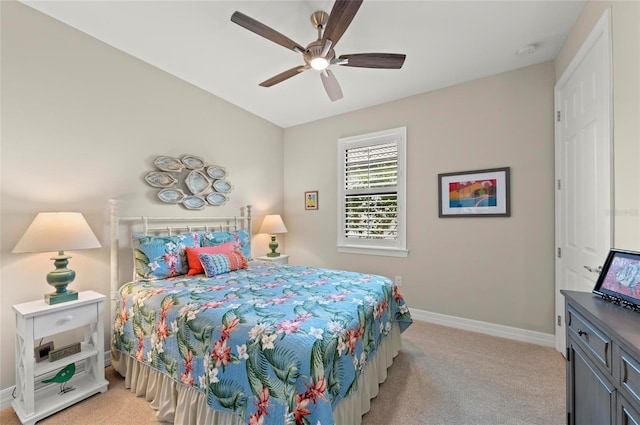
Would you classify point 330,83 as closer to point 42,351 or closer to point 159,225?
point 159,225

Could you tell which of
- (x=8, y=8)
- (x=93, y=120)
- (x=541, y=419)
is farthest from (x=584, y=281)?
(x=8, y=8)

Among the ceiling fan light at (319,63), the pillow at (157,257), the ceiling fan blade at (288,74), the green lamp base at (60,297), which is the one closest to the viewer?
the green lamp base at (60,297)

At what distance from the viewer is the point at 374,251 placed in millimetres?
3672

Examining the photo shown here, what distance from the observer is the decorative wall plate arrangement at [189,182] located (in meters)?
2.79

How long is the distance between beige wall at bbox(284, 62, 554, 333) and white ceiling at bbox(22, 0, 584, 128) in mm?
288

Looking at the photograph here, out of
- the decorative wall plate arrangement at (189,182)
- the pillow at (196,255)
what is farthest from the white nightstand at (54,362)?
the decorative wall plate arrangement at (189,182)

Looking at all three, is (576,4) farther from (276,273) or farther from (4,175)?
(4,175)

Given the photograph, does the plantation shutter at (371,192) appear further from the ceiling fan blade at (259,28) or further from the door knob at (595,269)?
the ceiling fan blade at (259,28)

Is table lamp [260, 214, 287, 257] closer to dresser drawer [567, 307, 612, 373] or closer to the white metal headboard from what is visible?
the white metal headboard

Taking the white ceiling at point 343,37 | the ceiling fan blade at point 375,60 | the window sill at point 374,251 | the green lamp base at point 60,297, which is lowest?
the green lamp base at point 60,297

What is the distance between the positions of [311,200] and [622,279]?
→ 3.47 metres

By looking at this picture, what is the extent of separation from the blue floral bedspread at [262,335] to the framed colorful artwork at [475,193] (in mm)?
1415

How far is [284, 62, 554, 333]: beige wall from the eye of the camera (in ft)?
8.79

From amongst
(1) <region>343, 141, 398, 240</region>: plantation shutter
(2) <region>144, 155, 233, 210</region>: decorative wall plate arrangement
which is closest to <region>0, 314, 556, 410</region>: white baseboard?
(1) <region>343, 141, 398, 240</region>: plantation shutter
